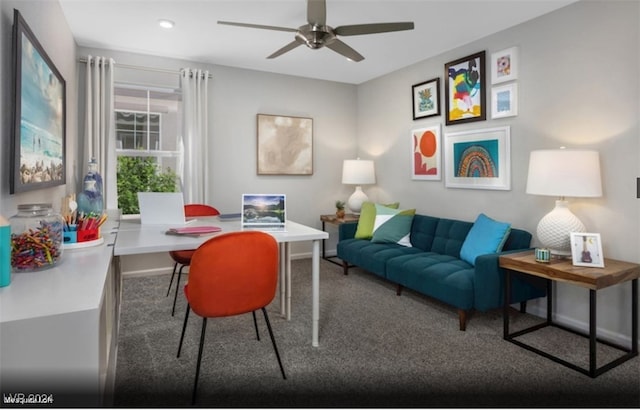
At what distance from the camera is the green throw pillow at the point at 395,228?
406cm

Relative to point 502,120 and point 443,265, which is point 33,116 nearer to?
point 443,265

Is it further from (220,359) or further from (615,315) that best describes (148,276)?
(615,315)

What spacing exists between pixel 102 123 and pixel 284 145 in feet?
6.89

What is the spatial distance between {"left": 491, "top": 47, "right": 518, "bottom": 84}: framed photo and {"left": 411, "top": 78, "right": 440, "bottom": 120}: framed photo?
2.31 feet

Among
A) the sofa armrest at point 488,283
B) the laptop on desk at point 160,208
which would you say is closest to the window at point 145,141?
the laptop on desk at point 160,208

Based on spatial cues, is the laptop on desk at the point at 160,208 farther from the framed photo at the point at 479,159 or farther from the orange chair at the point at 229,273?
the framed photo at the point at 479,159

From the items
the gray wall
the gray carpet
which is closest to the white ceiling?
the gray wall

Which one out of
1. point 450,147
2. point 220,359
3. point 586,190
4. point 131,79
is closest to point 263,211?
point 220,359

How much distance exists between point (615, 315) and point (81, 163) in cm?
490

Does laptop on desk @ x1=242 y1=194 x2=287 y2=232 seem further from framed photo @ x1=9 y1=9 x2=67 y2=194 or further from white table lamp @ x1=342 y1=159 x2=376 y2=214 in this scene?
white table lamp @ x1=342 y1=159 x2=376 y2=214

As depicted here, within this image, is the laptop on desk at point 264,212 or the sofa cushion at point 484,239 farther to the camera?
the sofa cushion at point 484,239

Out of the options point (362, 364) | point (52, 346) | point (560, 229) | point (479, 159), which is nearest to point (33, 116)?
point (52, 346)

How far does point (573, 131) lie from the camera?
9.51 ft

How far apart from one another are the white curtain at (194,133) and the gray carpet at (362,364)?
1.50 m
